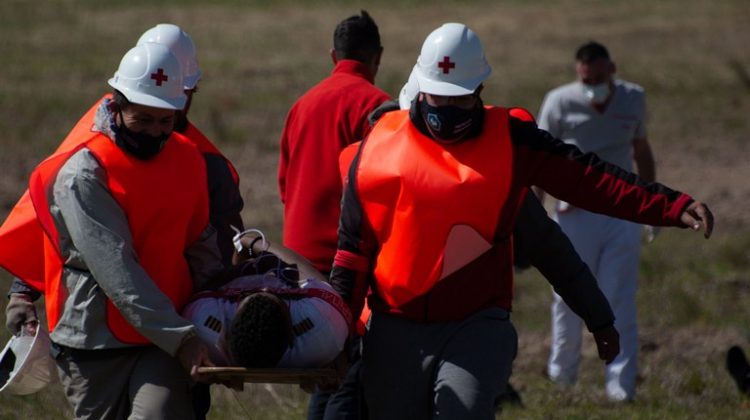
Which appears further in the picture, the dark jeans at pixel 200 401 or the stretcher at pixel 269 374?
the dark jeans at pixel 200 401

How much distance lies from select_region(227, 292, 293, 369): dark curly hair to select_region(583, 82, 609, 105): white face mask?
563 centimetres

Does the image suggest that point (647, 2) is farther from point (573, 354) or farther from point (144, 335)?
point (144, 335)

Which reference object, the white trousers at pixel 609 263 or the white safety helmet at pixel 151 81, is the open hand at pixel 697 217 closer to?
the white safety helmet at pixel 151 81

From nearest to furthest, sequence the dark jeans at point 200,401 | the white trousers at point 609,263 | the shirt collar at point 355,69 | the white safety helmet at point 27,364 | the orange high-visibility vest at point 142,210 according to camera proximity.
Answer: the orange high-visibility vest at point 142,210
the white safety helmet at point 27,364
the dark jeans at point 200,401
the shirt collar at point 355,69
the white trousers at point 609,263

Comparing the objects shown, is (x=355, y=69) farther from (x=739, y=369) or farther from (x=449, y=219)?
(x=739, y=369)

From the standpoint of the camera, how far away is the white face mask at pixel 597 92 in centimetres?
1168

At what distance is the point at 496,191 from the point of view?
6.78 meters

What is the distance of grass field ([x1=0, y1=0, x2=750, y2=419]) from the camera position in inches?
448

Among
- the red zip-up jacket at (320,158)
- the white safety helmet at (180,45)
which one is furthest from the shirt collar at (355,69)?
the white safety helmet at (180,45)

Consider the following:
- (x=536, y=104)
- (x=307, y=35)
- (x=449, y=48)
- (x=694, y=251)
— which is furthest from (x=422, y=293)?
(x=307, y=35)

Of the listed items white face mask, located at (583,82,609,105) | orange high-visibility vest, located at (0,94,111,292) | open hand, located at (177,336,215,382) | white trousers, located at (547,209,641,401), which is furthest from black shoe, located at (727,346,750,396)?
orange high-visibility vest, located at (0,94,111,292)

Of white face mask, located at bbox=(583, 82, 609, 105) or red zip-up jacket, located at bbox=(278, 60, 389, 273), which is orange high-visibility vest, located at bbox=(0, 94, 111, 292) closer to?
red zip-up jacket, located at bbox=(278, 60, 389, 273)

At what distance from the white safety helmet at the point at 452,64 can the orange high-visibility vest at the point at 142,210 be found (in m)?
1.02

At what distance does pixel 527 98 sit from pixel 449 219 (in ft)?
61.2
